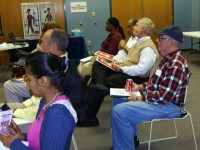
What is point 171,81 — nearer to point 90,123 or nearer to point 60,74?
point 60,74

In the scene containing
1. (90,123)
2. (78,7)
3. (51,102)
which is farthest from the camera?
(78,7)

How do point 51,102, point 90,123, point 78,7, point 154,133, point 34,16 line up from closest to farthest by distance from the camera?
point 51,102, point 154,133, point 90,123, point 34,16, point 78,7

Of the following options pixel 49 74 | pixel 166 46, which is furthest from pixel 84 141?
pixel 49 74

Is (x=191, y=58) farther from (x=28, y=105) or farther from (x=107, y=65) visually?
(x=28, y=105)

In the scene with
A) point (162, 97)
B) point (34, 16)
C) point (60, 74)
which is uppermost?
point (34, 16)

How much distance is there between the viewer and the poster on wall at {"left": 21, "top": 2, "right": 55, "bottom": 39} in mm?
→ 7652

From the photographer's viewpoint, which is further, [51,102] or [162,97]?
[162,97]

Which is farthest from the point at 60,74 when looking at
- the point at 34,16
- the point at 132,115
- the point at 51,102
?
the point at 34,16

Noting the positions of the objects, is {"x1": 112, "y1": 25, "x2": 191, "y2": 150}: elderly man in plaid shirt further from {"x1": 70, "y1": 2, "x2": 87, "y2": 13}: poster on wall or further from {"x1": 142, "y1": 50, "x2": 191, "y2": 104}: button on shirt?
{"x1": 70, "y1": 2, "x2": 87, "y2": 13}: poster on wall

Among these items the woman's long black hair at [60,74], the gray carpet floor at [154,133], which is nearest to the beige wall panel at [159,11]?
the gray carpet floor at [154,133]

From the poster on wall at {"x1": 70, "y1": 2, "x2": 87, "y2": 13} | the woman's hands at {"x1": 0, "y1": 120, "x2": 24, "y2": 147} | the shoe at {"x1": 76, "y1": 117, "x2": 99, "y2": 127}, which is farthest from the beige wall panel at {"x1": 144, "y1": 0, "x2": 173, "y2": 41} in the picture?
the woman's hands at {"x1": 0, "y1": 120, "x2": 24, "y2": 147}

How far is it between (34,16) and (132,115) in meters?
5.94

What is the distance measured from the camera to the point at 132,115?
2418mm

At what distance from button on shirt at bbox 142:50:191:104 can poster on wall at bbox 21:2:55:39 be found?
226 inches
